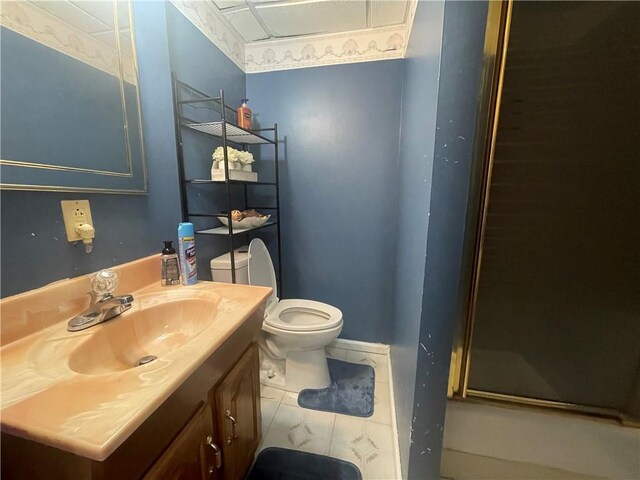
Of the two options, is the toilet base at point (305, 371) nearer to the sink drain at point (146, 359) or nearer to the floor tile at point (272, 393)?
the floor tile at point (272, 393)

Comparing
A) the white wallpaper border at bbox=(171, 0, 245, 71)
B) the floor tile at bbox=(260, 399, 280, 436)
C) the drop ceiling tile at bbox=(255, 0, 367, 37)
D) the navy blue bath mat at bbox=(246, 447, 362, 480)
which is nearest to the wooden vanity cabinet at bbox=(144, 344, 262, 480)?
the navy blue bath mat at bbox=(246, 447, 362, 480)

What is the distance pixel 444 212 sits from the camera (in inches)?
28.3

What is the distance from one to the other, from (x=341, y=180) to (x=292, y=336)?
39.9 inches

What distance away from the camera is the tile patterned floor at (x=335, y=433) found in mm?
1104

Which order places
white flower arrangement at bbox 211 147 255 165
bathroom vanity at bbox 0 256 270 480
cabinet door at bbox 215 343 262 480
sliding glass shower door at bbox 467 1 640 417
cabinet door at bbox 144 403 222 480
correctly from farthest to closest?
white flower arrangement at bbox 211 147 255 165, sliding glass shower door at bbox 467 1 640 417, cabinet door at bbox 215 343 262 480, cabinet door at bbox 144 403 222 480, bathroom vanity at bbox 0 256 270 480

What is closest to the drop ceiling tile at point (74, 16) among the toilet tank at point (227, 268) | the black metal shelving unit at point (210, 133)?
the black metal shelving unit at point (210, 133)

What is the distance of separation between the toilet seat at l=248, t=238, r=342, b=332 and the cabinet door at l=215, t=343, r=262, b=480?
48 centimetres

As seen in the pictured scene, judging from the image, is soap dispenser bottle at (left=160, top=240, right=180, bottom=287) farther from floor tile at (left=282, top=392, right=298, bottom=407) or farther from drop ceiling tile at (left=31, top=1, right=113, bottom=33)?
floor tile at (left=282, top=392, right=298, bottom=407)

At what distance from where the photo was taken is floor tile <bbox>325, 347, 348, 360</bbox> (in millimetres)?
1807

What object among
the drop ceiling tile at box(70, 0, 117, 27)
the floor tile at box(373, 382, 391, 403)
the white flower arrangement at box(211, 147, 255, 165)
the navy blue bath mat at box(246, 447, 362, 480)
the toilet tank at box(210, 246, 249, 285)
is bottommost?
the floor tile at box(373, 382, 391, 403)

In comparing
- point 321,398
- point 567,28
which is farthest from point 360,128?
point 321,398

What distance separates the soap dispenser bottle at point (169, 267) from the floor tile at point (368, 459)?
1.01 meters

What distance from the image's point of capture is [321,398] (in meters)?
1.42

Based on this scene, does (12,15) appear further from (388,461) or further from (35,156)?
(388,461)
